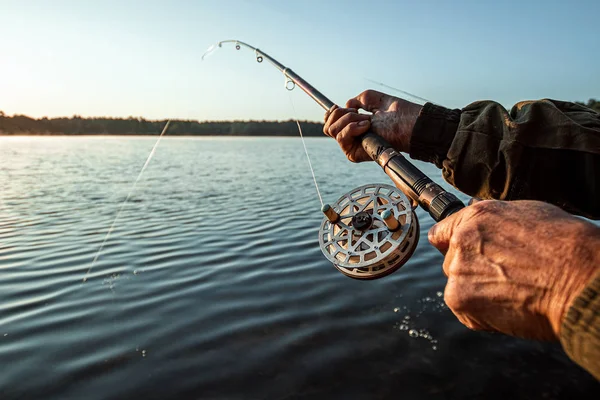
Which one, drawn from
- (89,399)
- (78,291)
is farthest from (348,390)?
(78,291)

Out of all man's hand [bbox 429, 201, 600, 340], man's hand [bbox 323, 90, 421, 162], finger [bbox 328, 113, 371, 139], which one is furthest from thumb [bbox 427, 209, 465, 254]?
finger [bbox 328, 113, 371, 139]

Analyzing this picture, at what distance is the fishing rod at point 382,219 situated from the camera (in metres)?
1.79

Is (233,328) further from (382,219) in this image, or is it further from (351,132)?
(382,219)

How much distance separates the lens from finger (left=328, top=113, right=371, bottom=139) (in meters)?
2.71

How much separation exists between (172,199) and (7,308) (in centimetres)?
733

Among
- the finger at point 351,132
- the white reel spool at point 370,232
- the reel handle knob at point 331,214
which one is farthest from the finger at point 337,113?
the reel handle knob at point 331,214

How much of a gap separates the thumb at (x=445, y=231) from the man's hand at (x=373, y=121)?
1.32 m

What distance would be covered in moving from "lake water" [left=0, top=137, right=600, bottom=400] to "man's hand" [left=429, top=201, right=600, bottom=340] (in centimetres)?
230

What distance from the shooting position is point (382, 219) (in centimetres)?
187

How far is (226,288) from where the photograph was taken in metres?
5.24

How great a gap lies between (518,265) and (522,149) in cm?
129

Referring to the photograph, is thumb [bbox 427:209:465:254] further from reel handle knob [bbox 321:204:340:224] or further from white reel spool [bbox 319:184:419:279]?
reel handle knob [bbox 321:204:340:224]

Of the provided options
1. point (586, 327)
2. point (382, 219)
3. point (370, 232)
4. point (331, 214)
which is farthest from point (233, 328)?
point (586, 327)

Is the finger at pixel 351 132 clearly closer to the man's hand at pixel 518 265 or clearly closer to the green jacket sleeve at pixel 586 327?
the man's hand at pixel 518 265
